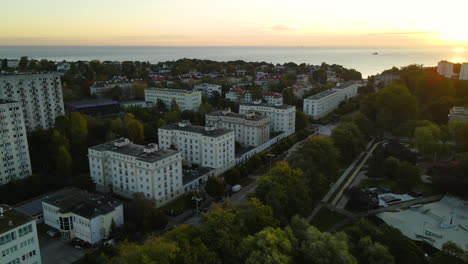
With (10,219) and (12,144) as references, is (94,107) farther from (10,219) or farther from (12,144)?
(10,219)

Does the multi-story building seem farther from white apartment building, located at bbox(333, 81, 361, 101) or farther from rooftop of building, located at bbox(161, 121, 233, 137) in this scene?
white apartment building, located at bbox(333, 81, 361, 101)

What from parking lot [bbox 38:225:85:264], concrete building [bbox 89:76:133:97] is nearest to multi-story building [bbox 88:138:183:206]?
parking lot [bbox 38:225:85:264]

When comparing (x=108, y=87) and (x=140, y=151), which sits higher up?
(x=108, y=87)

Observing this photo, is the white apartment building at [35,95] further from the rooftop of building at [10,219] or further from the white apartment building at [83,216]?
the rooftop of building at [10,219]

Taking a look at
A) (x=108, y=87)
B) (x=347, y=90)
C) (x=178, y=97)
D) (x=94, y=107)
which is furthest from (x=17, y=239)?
(x=347, y=90)

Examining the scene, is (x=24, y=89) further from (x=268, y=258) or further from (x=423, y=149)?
(x=423, y=149)

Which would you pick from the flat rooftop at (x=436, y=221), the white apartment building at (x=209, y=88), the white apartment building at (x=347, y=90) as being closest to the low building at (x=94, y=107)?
the white apartment building at (x=209, y=88)

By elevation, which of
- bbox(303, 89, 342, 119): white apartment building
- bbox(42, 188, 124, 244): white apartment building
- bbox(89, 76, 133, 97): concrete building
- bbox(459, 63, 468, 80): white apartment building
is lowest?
bbox(42, 188, 124, 244): white apartment building
